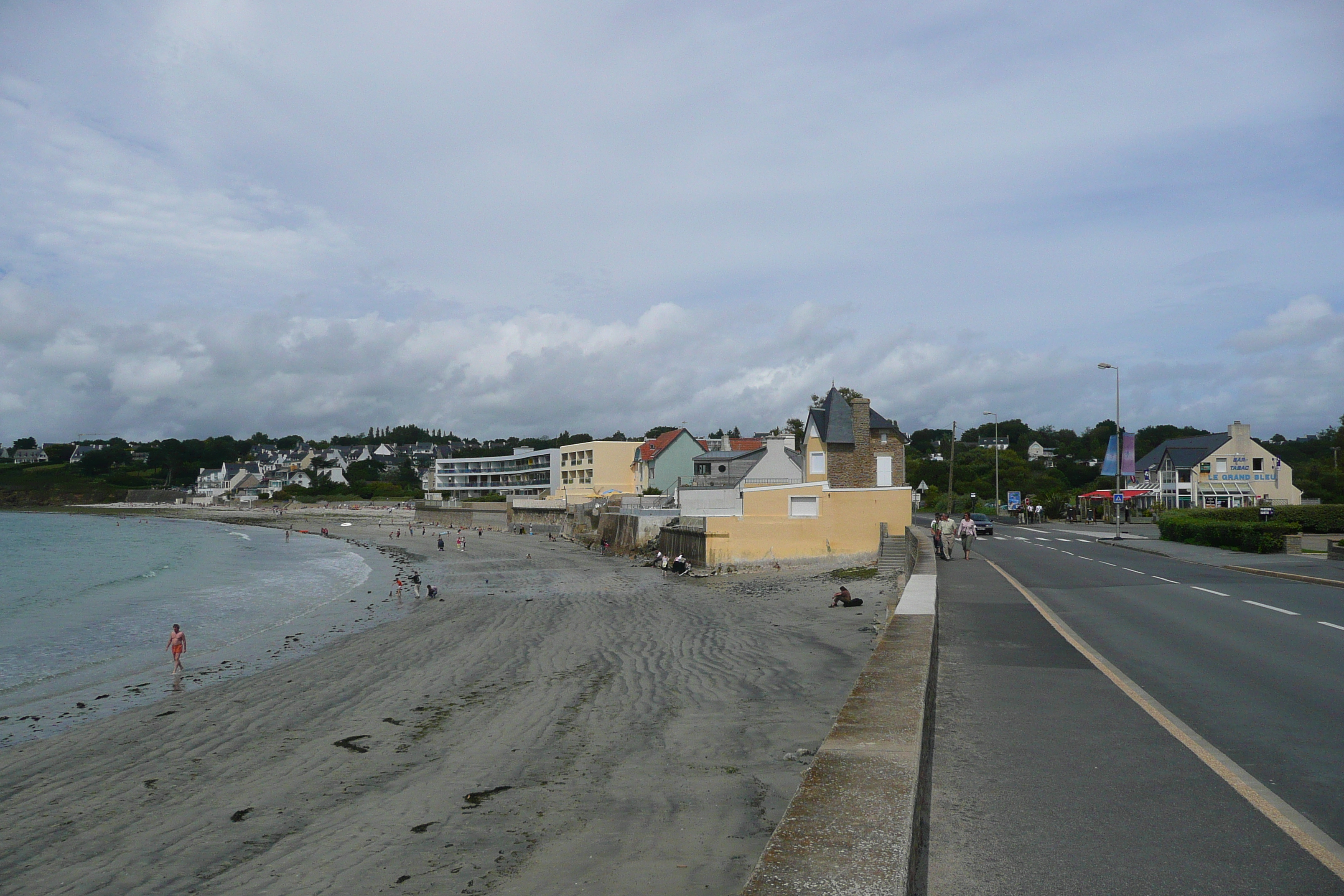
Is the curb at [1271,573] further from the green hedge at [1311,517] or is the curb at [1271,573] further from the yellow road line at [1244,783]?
the yellow road line at [1244,783]

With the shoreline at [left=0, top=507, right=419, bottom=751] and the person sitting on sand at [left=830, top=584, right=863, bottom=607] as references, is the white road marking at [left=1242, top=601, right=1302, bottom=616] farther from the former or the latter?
the shoreline at [left=0, top=507, right=419, bottom=751]

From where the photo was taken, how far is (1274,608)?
50.5 ft

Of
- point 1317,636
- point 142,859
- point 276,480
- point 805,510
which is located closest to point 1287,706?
point 1317,636

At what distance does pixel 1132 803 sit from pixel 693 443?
82262mm

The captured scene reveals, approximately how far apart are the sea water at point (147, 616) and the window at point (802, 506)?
1705 cm

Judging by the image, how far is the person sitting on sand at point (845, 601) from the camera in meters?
23.1

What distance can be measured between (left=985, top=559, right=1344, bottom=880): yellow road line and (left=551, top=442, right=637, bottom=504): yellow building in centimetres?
8493

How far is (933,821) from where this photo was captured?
485cm

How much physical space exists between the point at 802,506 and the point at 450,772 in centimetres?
2769

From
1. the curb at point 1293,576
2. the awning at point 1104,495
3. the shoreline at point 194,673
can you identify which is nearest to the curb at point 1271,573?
the curb at point 1293,576

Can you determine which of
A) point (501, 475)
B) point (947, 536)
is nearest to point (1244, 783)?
point (947, 536)

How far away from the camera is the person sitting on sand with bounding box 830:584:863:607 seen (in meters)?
23.1

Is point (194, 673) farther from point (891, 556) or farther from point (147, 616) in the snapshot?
point (891, 556)

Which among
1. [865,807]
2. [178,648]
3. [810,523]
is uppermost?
[810,523]
